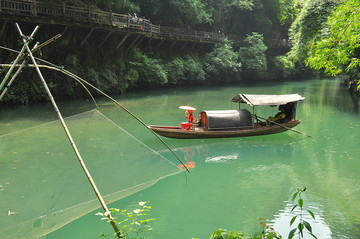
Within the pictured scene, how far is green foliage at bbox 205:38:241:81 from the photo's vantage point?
31.2 m

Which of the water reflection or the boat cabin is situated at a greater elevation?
the boat cabin

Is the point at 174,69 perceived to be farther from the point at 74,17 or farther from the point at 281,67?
the point at 281,67

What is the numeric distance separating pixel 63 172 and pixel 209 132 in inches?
253

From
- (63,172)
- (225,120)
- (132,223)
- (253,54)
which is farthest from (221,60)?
(132,223)

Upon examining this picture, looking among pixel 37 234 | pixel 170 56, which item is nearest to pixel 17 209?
pixel 37 234

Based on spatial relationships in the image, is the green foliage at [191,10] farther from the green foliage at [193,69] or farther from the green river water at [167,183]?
the green river water at [167,183]

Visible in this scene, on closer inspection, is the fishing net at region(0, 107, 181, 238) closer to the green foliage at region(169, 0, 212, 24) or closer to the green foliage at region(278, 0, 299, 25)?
the green foliage at region(169, 0, 212, 24)

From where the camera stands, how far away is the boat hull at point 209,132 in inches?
425

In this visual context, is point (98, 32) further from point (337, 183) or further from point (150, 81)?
point (337, 183)

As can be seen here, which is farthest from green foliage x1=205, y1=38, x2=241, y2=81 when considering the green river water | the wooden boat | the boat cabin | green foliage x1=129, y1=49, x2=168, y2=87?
the green river water

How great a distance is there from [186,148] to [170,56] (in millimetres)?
19898

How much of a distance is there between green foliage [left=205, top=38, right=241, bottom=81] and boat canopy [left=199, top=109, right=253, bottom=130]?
65.2 feet

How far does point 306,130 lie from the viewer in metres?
13.4

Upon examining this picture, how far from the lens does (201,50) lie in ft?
111
